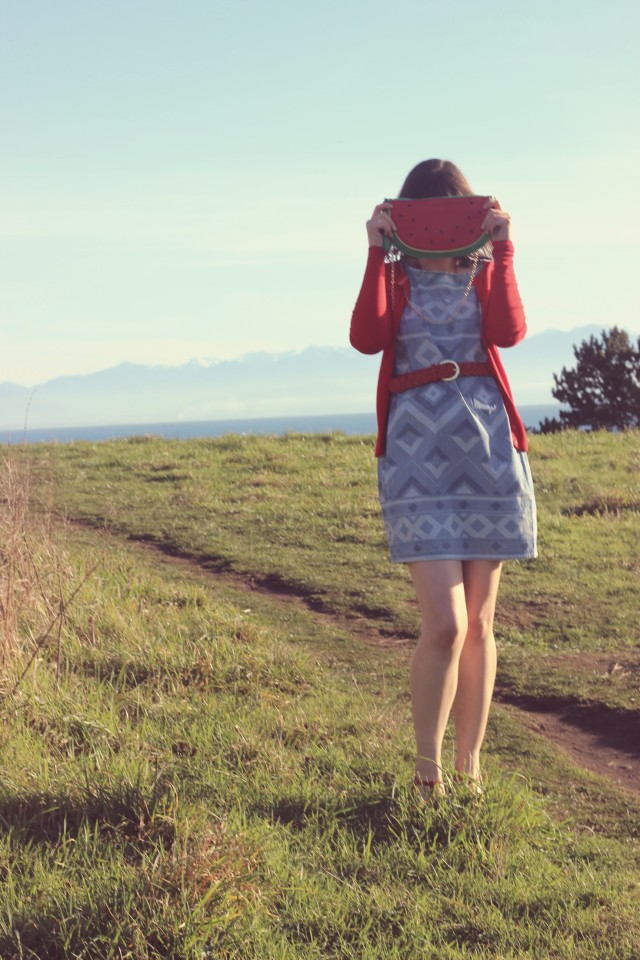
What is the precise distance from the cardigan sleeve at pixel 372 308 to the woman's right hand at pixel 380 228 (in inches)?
1.3

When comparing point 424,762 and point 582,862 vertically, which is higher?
point 424,762

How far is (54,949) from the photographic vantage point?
305cm

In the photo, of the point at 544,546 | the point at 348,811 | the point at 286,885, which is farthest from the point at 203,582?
the point at 286,885

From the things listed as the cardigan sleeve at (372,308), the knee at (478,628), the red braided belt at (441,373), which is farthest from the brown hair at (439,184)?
the knee at (478,628)

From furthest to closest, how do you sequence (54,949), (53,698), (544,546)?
(544,546) < (53,698) < (54,949)

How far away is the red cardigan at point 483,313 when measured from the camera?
3.92 metres

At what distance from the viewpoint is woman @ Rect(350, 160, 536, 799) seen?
3920mm

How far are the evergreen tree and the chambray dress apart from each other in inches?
1991

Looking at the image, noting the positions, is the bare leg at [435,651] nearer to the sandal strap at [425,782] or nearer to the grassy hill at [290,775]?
the sandal strap at [425,782]

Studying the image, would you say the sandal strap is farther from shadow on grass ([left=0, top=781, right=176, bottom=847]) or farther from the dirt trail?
the dirt trail

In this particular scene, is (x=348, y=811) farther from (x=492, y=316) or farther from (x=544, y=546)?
(x=544, y=546)

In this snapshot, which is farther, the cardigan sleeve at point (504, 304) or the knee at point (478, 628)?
the knee at point (478, 628)

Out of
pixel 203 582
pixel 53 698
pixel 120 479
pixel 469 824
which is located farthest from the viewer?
pixel 120 479

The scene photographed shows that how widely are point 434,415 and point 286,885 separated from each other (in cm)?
184
